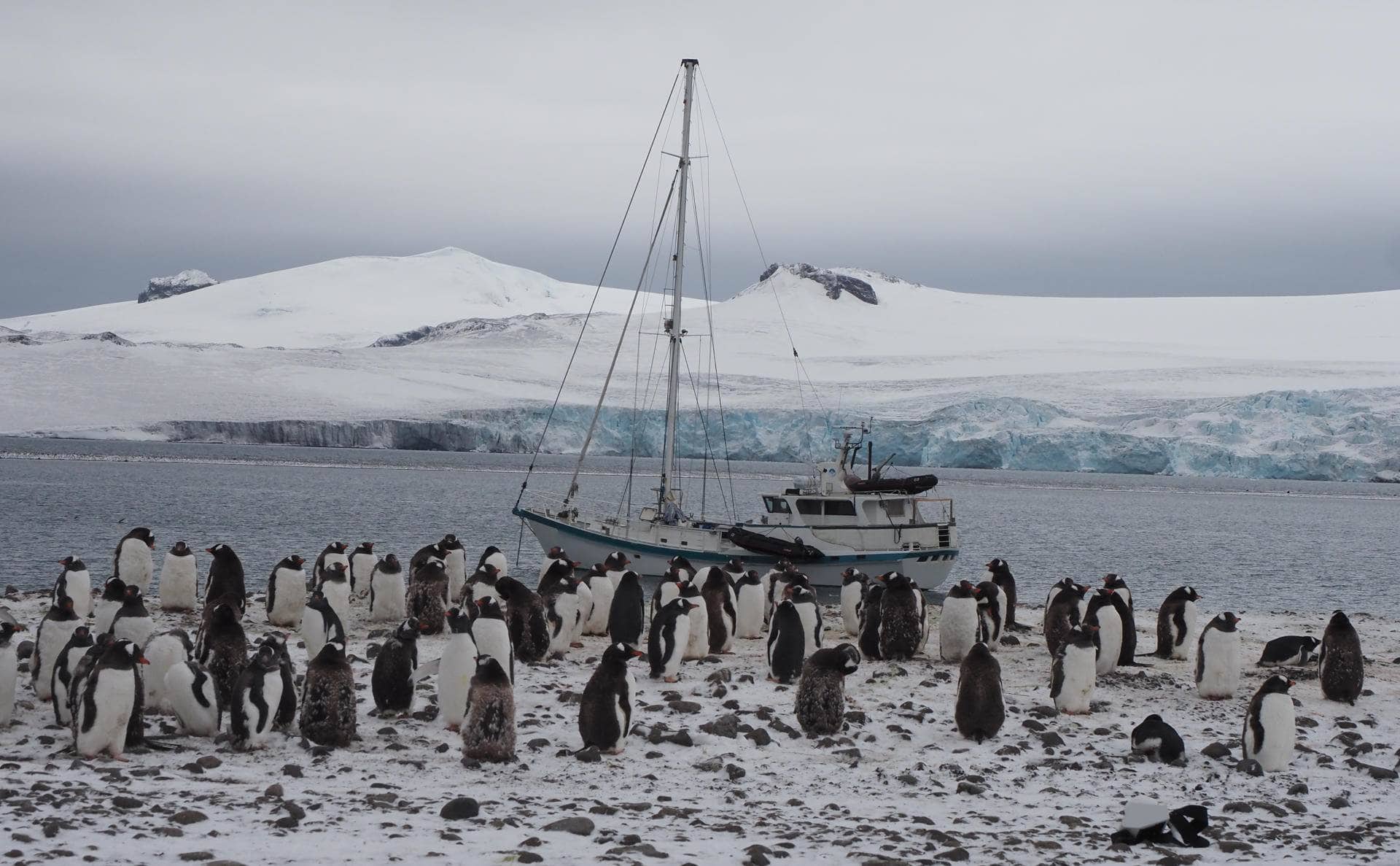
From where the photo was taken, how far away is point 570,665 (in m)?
12.7

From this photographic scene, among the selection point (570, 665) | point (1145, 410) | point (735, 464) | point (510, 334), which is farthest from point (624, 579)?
point (510, 334)

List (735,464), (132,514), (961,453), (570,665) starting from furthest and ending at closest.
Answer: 1. (735,464)
2. (961,453)
3. (132,514)
4. (570,665)

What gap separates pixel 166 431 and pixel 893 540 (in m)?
73.4

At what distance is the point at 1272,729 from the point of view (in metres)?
9.74

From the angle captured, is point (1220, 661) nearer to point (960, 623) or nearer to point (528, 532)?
point (960, 623)

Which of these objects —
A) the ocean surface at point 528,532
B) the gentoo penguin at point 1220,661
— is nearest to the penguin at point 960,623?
the gentoo penguin at point 1220,661

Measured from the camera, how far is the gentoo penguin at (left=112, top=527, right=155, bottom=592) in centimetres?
1577

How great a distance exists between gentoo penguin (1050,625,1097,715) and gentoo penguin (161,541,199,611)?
9541 millimetres

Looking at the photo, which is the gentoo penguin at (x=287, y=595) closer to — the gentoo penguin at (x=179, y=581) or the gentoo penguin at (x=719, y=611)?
the gentoo penguin at (x=179, y=581)

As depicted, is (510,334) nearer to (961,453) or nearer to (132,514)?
(961,453)

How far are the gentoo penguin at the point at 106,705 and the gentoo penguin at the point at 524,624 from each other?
436cm

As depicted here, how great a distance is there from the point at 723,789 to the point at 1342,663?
6489 mm

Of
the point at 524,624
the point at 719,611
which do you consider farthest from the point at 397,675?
the point at 719,611

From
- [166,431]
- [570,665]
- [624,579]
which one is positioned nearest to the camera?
[570,665]
